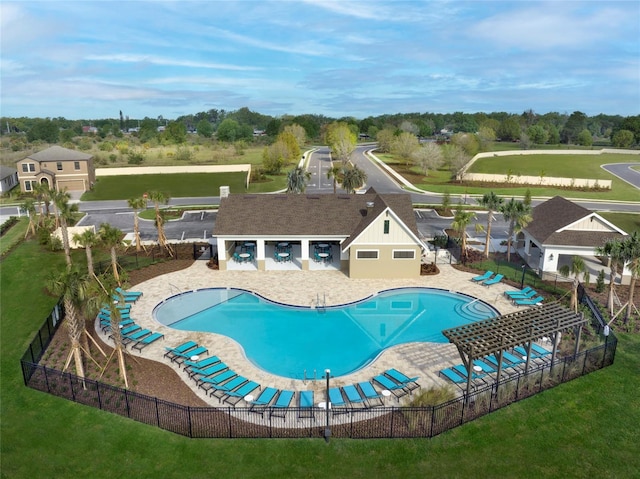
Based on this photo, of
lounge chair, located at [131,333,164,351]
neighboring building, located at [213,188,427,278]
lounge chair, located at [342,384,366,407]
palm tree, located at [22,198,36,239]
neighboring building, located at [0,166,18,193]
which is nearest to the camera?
lounge chair, located at [342,384,366,407]

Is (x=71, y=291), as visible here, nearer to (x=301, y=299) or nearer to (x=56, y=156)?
(x=301, y=299)

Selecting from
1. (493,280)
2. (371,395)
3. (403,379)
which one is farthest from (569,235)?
(371,395)

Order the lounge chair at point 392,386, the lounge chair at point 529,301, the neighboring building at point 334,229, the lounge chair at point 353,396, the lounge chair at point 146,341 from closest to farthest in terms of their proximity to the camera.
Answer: the lounge chair at point 353,396, the lounge chair at point 392,386, the lounge chair at point 146,341, the lounge chair at point 529,301, the neighboring building at point 334,229

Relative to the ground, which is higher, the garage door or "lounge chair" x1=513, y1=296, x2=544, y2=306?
the garage door

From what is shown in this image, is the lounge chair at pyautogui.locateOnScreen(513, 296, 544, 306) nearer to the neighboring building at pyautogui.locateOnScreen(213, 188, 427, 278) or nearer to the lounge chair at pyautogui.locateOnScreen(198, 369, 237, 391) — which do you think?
the neighboring building at pyautogui.locateOnScreen(213, 188, 427, 278)

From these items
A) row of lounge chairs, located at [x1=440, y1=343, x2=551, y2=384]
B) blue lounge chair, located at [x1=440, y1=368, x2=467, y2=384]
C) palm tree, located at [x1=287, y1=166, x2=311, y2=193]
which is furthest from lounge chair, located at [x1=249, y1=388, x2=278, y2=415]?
palm tree, located at [x1=287, y1=166, x2=311, y2=193]

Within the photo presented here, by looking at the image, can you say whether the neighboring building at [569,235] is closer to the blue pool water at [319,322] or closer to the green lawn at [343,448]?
the blue pool water at [319,322]

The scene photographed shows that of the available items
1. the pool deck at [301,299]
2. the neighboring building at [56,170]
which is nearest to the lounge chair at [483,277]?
the pool deck at [301,299]
